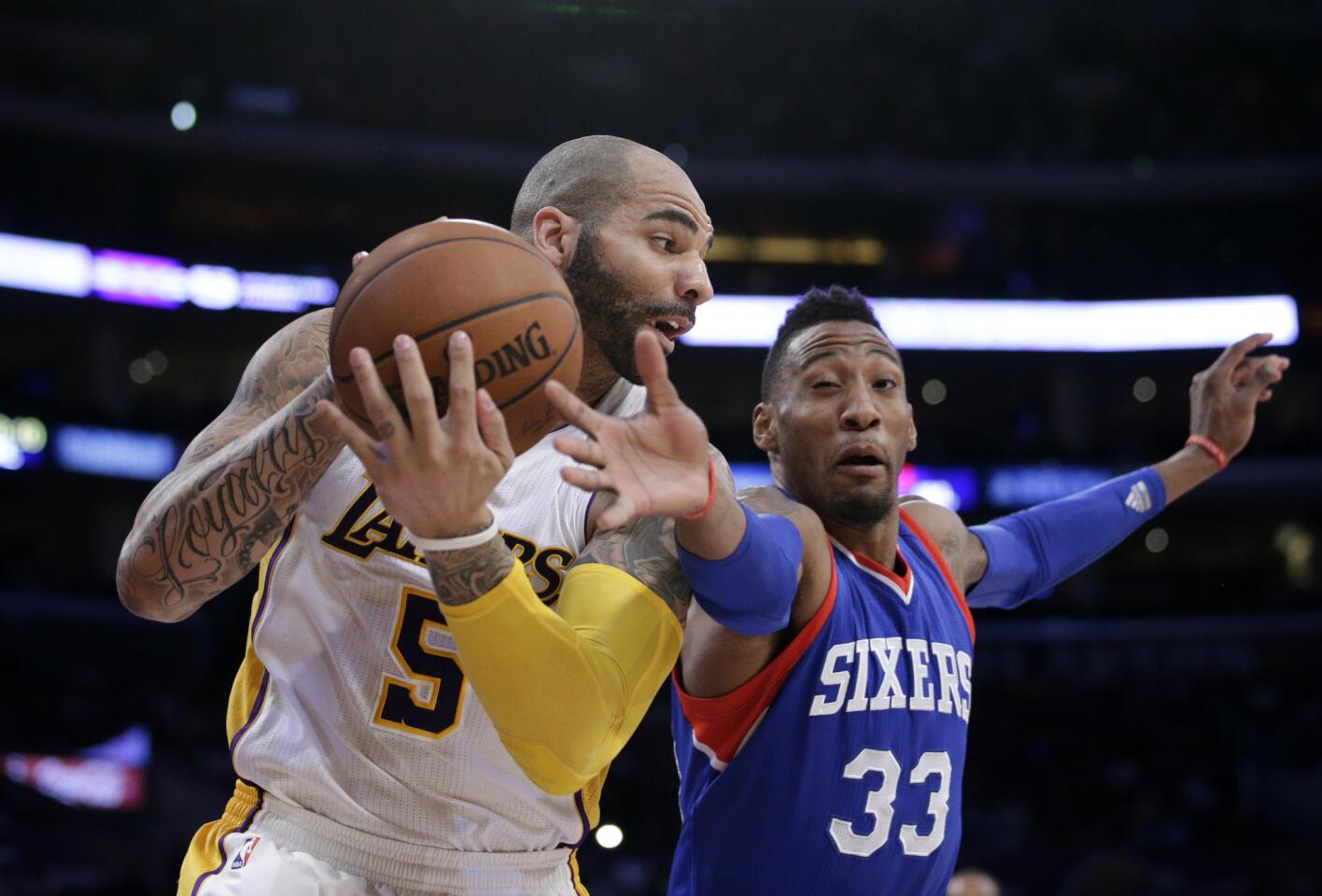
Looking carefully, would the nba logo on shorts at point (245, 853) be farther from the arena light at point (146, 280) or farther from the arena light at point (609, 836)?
the arena light at point (146, 280)

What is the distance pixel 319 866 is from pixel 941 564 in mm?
1990

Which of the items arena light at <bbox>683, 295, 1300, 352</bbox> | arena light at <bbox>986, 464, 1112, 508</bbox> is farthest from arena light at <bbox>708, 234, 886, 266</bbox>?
arena light at <bbox>986, 464, 1112, 508</bbox>

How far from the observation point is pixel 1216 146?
Answer: 23.1 m

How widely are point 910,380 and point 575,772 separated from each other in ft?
69.1

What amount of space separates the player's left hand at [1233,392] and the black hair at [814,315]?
148 centimetres

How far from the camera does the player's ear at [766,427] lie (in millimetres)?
3555

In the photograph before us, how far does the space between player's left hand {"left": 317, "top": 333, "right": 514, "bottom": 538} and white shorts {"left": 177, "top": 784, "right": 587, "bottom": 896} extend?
88 centimetres

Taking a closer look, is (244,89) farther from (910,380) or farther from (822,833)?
(822,833)

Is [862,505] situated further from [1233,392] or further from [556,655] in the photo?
[1233,392]

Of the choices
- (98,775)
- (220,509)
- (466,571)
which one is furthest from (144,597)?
(98,775)

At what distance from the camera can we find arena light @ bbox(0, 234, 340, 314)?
18.7 m

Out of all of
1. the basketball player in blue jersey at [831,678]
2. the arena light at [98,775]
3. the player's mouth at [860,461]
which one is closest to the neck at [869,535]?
the basketball player in blue jersey at [831,678]

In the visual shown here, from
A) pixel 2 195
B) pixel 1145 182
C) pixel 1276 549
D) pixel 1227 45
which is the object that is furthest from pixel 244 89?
pixel 1276 549

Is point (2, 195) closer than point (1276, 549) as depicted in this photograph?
Yes
